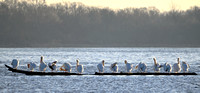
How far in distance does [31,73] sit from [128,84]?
28.7ft

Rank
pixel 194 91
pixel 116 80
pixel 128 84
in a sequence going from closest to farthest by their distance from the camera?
pixel 194 91 → pixel 128 84 → pixel 116 80

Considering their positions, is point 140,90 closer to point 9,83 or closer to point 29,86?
point 29,86

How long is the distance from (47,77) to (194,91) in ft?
41.4

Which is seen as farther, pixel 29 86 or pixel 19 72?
pixel 19 72

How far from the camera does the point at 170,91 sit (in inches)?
1248

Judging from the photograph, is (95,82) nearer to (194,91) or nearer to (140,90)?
(140,90)

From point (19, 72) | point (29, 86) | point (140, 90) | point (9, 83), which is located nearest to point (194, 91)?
point (140, 90)

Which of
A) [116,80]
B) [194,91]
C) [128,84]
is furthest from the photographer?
[116,80]

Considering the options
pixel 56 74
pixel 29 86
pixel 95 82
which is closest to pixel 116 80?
pixel 95 82

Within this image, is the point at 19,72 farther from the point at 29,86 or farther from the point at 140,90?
the point at 140,90

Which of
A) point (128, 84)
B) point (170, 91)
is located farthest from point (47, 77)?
point (170, 91)

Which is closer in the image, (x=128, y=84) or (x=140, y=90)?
(x=140, y=90)

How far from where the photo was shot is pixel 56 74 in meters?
38.6

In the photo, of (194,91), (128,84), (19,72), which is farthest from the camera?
(19,72)
